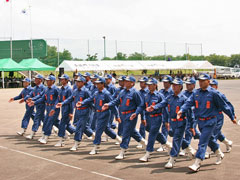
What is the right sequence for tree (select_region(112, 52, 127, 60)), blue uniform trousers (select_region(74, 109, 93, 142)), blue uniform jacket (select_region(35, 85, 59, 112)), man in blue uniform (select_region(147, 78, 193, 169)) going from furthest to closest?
1. tree (select_region(112, 52, 127, 60))
2. blue uniform jacket (select_region(35, 85, 59, 112))
3. blue uniform trousers (select_region(74, 109, 93, 142))
4. man in blue uniform (select_region(147, 78, 193, 169))

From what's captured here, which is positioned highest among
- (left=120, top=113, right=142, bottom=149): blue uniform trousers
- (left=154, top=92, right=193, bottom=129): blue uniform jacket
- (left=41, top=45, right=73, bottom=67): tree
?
(left=41, top=45, right=73, bottom=67): tree

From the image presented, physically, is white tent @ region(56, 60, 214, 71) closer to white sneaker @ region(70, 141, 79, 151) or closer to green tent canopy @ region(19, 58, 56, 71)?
green tent canopy @ region(19, 58, 56, 71)

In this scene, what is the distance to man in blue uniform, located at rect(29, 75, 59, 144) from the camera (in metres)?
12.1

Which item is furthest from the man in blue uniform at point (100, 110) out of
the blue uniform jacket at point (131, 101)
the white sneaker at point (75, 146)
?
the white sneaker at point (75, 146)

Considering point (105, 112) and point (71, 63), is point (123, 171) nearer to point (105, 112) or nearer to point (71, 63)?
point (105, 112)

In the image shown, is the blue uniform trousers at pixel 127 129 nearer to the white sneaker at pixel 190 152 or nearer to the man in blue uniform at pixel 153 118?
the man in blue uniform at pixel 153 118

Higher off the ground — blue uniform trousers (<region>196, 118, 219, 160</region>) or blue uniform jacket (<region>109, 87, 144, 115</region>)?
blue uniform jacket (<region>109, 87, 144, 115</region>)

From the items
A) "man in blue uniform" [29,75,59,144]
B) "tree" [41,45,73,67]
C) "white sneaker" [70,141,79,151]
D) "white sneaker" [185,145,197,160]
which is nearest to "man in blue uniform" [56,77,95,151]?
"white sneaker" [70,141,79,151]

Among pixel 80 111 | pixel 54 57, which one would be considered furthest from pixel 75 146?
pixel 54 57

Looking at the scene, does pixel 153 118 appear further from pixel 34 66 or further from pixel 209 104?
pixel 34 66

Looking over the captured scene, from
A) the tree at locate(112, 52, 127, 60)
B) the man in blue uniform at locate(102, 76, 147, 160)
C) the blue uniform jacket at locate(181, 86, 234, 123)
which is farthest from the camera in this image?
the tree at locate(112, 52, 127, 60)

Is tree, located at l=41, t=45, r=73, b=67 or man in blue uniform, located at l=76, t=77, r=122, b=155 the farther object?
tree, located at l=41, t=45, r=73, b=67

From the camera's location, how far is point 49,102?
12.4 meters

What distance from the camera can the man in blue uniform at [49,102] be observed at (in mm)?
12117
